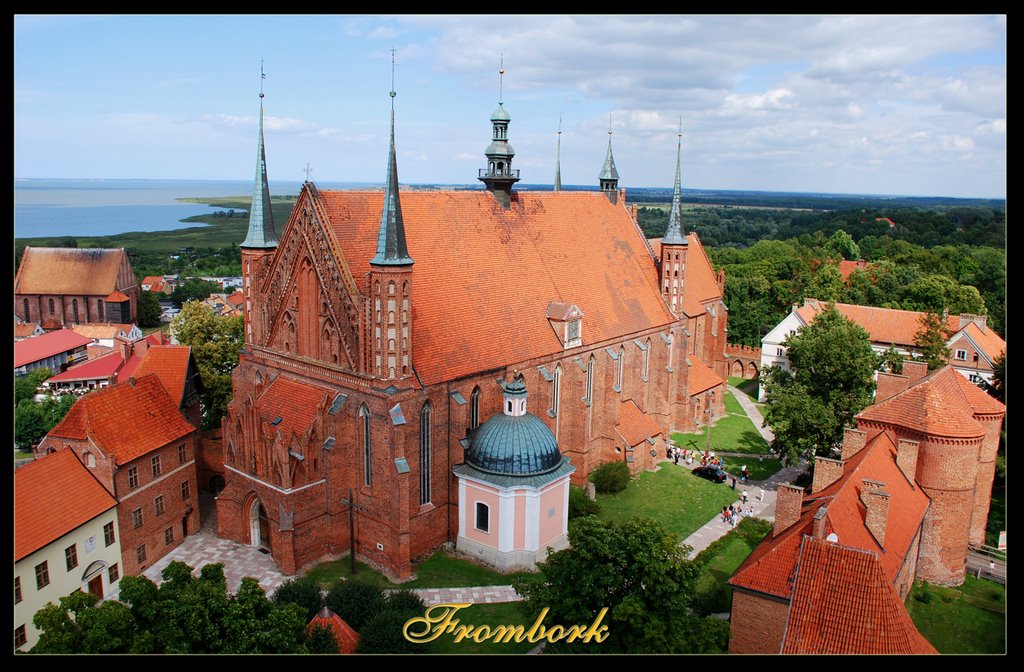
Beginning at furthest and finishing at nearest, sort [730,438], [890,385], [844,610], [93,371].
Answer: [93,371] < [730,438] < [890,385] < [844,610]

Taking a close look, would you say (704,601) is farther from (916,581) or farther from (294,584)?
(294,584)

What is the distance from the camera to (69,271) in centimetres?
9744

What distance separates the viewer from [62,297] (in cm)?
9700

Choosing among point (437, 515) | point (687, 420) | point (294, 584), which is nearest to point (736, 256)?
point (687, 420)

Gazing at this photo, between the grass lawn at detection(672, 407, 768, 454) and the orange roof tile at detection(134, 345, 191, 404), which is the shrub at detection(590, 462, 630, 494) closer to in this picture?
the grass lawn at detection(672, 407, 768, 454)

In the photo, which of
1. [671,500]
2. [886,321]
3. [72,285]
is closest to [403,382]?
[671,500]

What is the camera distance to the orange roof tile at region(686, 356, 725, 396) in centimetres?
5503

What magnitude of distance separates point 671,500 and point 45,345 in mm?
65231

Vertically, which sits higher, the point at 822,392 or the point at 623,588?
the point at 822,392

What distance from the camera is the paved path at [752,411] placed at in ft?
178

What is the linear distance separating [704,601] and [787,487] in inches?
227

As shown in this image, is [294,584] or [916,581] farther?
[916,581]

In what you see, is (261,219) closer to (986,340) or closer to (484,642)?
(484,642)

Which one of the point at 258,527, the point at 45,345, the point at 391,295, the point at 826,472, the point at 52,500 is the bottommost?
the point at 258,527
